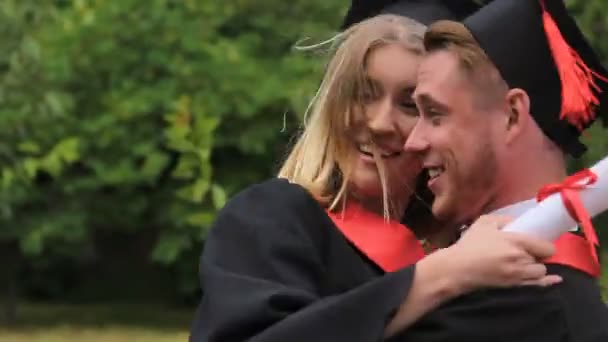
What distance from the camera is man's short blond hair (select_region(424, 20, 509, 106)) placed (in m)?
2.68

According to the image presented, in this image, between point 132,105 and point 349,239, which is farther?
point 132,105

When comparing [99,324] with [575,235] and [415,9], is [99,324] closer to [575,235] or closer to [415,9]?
[415,9]

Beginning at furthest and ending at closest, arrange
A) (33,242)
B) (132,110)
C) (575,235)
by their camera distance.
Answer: (33,242) → (132,110) → (575,235)

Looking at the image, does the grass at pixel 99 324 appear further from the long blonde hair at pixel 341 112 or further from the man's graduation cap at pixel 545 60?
the man's graduation cap at pixel 545 60

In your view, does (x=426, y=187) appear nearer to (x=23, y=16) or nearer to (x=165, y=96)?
(x=165, y=96)

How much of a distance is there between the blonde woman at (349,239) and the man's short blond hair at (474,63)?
228mm

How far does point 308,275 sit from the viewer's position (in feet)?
9.20

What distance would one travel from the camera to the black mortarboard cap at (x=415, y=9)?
3158 mm

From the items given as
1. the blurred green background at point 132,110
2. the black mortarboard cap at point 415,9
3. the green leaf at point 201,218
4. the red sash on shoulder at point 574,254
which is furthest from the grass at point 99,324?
the red sash on shoulder at point 574,254

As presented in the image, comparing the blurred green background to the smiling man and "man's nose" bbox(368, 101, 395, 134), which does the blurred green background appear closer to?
"man's nose" bbox(368, 101, 395, 134)

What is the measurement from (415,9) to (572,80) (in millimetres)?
599

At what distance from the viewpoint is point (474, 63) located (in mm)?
2693

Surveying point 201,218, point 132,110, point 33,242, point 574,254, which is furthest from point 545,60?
point 33,242

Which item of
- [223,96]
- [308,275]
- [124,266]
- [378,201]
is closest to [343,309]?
[308,275]
